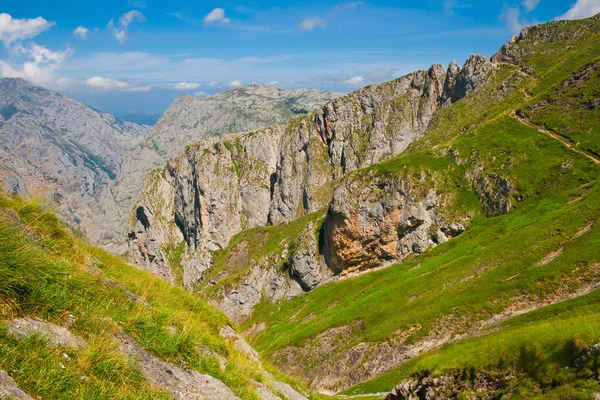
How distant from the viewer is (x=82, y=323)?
6.96 meters

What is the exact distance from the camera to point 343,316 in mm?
82500

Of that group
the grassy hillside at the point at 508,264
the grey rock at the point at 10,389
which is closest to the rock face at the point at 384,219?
the grassy hillside at the point at 508,264

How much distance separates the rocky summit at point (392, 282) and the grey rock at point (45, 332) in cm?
4

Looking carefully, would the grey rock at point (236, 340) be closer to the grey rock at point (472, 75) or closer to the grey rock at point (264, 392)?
the grey rock at point (264, 392)

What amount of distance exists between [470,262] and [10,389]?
73.1 metres

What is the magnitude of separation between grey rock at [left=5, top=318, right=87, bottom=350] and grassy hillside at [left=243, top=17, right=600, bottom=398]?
7493mm

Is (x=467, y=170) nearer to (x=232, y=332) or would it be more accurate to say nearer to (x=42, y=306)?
(x=232, y=332)

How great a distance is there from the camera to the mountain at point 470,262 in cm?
2377

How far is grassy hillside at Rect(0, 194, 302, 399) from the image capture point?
5512 millimetres

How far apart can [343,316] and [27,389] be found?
82027 millimetres

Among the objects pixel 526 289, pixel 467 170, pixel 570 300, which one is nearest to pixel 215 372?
pixel 570 300

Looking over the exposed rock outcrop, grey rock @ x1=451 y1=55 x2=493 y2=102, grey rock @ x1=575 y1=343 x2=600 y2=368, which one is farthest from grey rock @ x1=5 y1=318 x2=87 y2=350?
grey rock @ x1=451 y1=55 x2=493 y2=102

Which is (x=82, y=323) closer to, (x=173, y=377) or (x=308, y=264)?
(x=173, y=377)

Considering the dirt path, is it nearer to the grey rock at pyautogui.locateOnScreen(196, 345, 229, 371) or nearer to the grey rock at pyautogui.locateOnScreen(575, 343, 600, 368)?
the grey rock at pyautogui.locateOnScreen(575, 343, 600, 368)
